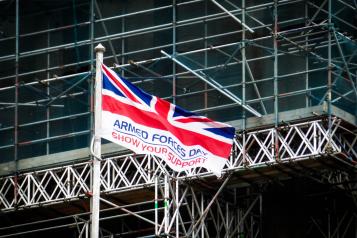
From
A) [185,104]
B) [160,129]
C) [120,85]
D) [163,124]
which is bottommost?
[160,129]

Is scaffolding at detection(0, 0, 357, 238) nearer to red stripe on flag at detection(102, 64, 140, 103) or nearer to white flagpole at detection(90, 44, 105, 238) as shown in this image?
red stripe on flag at detection(102, 64, 140, 103)

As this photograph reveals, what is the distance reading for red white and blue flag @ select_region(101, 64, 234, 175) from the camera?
38875mm

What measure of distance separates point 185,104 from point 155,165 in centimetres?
199

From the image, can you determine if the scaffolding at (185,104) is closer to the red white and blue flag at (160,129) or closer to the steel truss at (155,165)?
the steel truss at (155,165)

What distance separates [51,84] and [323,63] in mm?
7795

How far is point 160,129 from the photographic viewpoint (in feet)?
132

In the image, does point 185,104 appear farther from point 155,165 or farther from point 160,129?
point 160,129

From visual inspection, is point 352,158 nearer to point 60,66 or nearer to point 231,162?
point 231,162

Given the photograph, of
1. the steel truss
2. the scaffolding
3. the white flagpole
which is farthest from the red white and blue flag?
the scaffolding

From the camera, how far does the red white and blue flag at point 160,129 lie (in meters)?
38.9

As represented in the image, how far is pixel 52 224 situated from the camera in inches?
2021

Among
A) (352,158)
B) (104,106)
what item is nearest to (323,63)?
(352,158)

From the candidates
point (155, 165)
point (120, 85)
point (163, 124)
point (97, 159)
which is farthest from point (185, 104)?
point (97, 159)

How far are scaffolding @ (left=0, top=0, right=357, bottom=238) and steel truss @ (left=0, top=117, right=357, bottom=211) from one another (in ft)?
0.13
